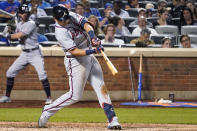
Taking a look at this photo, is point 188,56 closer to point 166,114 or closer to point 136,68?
point 136,68

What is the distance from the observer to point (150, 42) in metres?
14.1

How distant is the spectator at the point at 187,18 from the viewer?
1520 cm

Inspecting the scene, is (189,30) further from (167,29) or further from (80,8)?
(80,8)

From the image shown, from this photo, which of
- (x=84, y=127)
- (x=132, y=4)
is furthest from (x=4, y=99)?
(x=132, y=4)

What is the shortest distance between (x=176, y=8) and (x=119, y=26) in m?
2.47

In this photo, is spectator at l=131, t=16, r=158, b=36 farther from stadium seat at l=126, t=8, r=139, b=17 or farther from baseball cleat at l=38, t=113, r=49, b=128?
baseball cleat at l=38, t=113, r=49, b=128

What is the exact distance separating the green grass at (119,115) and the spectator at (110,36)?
2.35 meters

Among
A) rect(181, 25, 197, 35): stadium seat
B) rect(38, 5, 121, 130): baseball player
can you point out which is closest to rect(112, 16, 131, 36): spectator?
rect(181, 25, 197, 35): stadium seat

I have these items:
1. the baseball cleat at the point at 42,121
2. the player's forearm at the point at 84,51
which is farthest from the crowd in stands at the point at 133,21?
the player's forearm at the point at 84,51

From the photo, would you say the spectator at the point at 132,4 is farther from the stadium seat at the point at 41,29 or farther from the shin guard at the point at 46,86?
the shin guard at the point at 46,86

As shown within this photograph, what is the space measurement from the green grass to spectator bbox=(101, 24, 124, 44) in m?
2.35

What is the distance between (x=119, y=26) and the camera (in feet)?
48.4

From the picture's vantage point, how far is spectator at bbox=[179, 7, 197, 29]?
15203 millimetres

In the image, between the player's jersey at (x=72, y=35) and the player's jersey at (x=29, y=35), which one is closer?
the player's jersey at (x=72, y=35)
